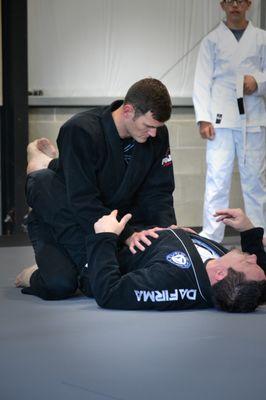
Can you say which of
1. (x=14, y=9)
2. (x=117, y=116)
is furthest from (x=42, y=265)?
(x=14, y=9)

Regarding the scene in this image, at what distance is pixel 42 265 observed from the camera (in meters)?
3.75

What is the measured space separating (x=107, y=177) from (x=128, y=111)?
1.05 ft

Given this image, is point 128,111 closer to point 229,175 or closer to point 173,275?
point 173,275

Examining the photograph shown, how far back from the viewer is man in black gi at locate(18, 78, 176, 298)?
11.7 feet

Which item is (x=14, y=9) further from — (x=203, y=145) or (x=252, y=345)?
(x=252, y=345)

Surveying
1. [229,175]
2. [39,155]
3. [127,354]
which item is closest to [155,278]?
[127,354]

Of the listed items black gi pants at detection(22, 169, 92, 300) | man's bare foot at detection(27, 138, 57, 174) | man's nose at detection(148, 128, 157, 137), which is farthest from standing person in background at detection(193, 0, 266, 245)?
man's nose at detection(148, 128, 157, 137)

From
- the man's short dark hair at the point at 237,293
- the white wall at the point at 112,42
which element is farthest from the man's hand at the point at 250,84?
the man's short dark hair at the point at 237,293

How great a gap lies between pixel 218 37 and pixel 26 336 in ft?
11.4

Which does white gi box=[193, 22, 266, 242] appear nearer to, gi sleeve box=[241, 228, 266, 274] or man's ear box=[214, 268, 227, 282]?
gi sleeve box=[241, 228, 266, 274]

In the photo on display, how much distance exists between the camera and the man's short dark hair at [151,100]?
348 cm

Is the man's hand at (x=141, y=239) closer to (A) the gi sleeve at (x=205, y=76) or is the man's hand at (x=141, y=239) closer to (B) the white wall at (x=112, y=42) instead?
(A) the gi sleeve at (x=205, y=76)

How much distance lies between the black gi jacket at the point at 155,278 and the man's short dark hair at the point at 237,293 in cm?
5

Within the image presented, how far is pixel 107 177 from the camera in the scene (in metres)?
3.70
